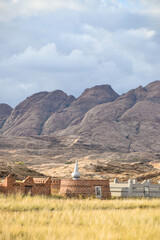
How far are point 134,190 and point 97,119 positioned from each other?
11303cm

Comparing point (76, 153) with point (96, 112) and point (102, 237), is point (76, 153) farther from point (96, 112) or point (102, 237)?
point (102, 237)

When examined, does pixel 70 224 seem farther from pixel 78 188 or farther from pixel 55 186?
pixel 55 186

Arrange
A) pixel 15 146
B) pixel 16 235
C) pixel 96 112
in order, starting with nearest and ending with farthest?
pixel 16 235
pixel 15 146
pixel 96 112

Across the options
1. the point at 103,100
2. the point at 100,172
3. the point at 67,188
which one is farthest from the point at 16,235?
the point at 103,100

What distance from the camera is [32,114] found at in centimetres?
17638

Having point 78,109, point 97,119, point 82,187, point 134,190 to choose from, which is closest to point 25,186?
point 82,187

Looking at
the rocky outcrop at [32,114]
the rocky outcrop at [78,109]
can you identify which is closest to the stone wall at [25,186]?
the rocky outcrop at [78,109]

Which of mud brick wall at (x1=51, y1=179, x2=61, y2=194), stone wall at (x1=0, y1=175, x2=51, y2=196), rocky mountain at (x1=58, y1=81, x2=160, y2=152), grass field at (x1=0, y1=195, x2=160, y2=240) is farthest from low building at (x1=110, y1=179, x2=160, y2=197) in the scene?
rocky mountain at (x1=58, y1=81, x2=160, y2=152)

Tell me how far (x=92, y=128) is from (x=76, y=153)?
36515 mm

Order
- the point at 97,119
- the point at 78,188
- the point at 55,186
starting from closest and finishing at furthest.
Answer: the point at 78,188 → the point at 55,186 → the point at 97,119

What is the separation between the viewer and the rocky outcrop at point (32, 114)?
527 ft

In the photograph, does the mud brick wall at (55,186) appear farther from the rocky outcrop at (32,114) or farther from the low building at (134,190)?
the rocky outcrop at (32,114)

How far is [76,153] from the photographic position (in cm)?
9231

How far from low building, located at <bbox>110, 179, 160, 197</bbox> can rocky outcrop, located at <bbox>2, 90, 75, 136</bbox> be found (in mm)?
132062
